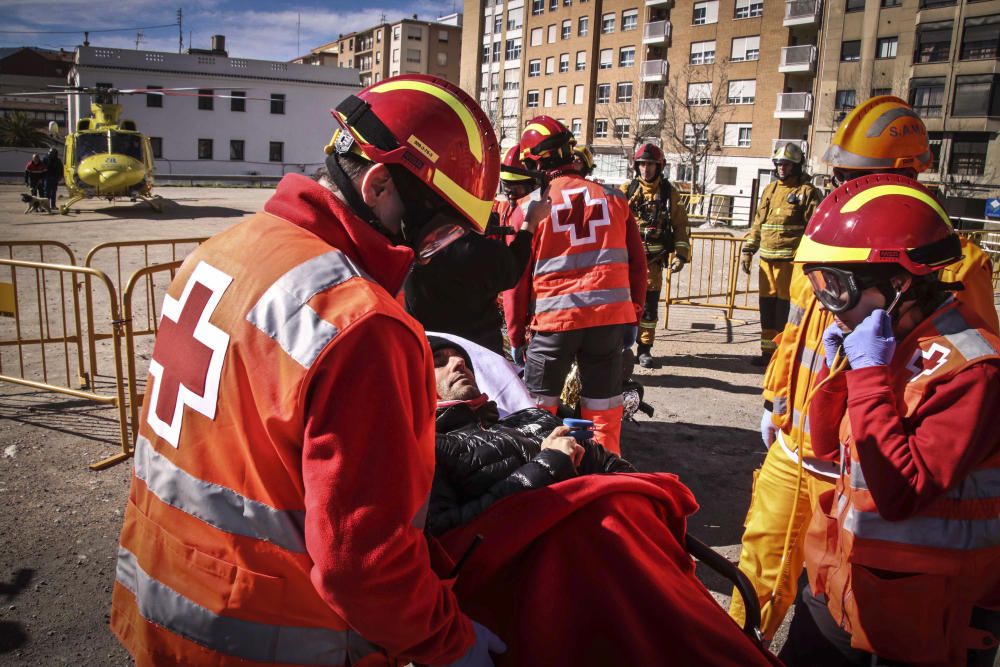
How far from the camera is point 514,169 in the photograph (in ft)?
14.2

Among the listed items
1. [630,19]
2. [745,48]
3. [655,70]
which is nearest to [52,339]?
[745,48]

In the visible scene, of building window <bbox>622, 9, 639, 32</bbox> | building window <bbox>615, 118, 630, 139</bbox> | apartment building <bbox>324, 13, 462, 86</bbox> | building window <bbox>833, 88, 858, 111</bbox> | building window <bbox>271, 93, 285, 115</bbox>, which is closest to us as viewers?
building window <bbox>833, 88, 858, 111</bbox>

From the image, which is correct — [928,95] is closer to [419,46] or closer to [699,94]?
[699,94]

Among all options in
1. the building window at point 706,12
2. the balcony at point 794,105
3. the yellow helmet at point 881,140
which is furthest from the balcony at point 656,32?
the yellow helmet at point 881,140

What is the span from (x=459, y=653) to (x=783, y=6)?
181ft

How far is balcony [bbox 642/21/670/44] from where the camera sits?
54281 millimetres

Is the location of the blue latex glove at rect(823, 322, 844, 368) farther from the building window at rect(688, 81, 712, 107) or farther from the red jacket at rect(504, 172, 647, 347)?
the building window at rect(688, 81, 712, 107)

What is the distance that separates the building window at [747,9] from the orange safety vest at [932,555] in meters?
54.6

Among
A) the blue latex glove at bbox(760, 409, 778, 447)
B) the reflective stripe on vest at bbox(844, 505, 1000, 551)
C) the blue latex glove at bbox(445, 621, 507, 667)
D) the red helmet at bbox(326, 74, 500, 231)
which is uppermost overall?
the red helmet at bbox(326, 74, 500, 231)

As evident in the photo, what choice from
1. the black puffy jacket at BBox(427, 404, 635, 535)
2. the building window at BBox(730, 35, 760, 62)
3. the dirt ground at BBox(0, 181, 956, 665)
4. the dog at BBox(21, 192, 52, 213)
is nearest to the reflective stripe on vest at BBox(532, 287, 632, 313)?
the dirt ground at BBox(0, 181, 956, 665)

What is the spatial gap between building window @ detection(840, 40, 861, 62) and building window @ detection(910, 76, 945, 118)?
148 inches

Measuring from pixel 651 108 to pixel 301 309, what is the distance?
189 ft

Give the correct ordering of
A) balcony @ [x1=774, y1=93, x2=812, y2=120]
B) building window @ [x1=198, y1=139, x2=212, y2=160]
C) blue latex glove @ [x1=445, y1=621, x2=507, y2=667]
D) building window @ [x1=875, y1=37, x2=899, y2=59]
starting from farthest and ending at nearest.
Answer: building window @ [x1=198, y1=139, x2=212, y2=160] < balcony @ [x1=774, y1=93, x2=812, y2=120] < building window @ [x1=875, y1=37, x2=899, y2=59] < blue latex glove @ [x1=445, y1=621, x2=507, y2=667]

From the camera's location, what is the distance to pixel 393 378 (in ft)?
4.46
